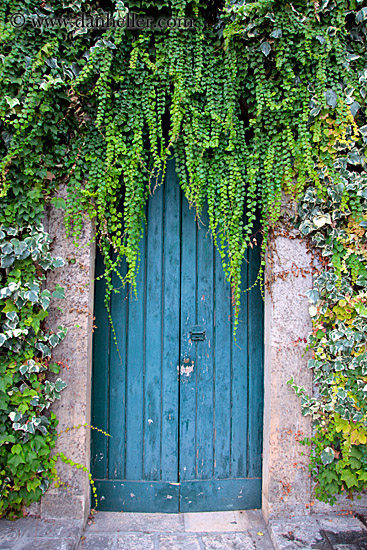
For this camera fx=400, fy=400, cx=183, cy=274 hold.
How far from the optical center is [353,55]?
2549 millimetres

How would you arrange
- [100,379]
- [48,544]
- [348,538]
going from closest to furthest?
[48,544] → [348,538] → [100,379]

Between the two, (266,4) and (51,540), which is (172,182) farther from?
(51,540)

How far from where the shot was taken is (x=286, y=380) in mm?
2680

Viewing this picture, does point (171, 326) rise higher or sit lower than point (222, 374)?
higher

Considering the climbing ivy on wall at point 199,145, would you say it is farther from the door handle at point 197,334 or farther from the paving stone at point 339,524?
the door handle at point 197,334

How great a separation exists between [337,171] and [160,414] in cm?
206

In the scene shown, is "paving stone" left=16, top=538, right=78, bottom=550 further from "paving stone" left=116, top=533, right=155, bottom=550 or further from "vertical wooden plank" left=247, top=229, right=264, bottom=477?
"vertical wooden plank" left=247, top=229, right=264, bottom=477

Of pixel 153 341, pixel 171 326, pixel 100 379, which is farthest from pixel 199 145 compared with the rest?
pixel 100 379

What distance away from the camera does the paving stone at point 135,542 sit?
244cm

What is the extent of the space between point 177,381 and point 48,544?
122 cm

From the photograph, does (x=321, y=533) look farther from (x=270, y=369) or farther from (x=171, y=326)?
(x=171, y=326)

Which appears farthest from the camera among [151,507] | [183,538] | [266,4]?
[151,507]

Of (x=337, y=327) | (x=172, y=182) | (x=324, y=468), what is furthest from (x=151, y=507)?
(x=172, y=182)

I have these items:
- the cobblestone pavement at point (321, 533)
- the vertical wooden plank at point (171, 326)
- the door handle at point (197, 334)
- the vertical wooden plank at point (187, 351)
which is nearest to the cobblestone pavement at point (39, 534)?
the vertical wooden plank at point (171, 326)
